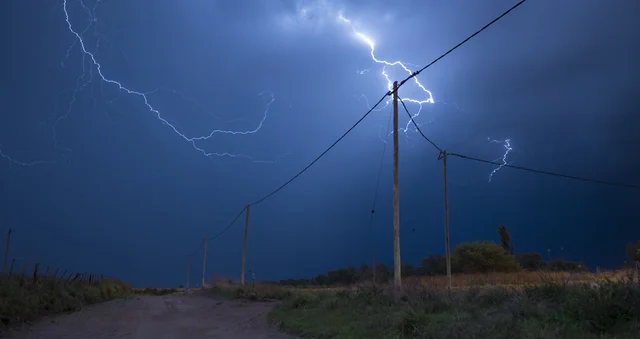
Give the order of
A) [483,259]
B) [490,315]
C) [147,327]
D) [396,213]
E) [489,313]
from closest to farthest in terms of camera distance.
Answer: [490,315] < [489,313] < [147,327] < [396,213] < [483,259]

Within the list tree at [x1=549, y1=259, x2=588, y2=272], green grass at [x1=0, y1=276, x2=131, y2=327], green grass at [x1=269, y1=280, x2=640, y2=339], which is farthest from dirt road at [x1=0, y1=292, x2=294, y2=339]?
tree at [x1=549, y1=259, x2=588, y2=272]

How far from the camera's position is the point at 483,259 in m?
37.2

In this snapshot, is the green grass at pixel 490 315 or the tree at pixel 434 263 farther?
the tree at pixel 434 263

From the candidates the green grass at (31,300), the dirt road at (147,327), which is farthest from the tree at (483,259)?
the green grass at (31,300)

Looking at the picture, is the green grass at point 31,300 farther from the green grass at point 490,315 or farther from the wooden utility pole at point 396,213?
the wooden utility pole at point 396,213

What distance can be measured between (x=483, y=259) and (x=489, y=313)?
106 feet

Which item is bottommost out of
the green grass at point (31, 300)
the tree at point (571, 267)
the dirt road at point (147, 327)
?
the dirt road at point (147, 327)

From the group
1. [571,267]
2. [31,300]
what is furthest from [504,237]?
[31,300]

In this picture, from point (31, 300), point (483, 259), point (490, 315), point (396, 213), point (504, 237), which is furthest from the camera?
point (504, 237)

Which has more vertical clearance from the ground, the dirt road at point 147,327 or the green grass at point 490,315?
the green grass at point 490,315

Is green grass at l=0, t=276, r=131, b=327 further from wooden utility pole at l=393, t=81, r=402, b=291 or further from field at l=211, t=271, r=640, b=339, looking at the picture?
wooden utility pole at l=393, t=81, r=402, b=291

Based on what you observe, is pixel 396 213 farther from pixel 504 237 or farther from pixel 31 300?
pixel 504 237

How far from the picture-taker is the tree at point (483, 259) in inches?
1441

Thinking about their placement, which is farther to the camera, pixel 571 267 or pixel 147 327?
pixel 571 267
